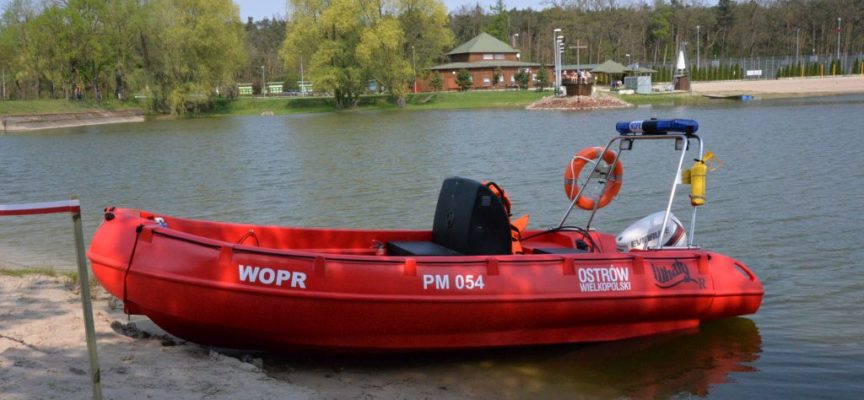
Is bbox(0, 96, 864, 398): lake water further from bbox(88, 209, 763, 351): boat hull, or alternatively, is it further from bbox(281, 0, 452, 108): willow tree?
bbox(281, 0, 452, 108): willow tree

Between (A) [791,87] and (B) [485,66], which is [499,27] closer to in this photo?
(B) [485,66]

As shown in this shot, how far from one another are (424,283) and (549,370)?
5.19ft

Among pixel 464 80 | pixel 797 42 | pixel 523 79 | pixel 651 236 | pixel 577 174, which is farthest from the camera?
pixel 797 42

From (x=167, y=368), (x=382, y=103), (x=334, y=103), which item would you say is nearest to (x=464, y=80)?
(x=382, y=103)

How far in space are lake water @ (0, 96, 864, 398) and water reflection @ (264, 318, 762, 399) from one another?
0.02 m

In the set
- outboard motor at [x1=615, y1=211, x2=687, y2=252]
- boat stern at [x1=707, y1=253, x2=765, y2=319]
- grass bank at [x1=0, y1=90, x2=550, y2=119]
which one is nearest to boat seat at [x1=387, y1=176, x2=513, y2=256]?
outboard motor at [x1=615, y1=211, x2=687, y2=252]

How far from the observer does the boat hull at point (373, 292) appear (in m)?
7.22

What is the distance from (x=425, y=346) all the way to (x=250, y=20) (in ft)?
511

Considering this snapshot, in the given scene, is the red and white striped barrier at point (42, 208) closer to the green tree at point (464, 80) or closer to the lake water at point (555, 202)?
the lake water at point (555, 202)

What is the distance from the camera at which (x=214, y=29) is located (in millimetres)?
63719

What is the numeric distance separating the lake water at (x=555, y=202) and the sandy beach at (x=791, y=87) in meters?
28.0

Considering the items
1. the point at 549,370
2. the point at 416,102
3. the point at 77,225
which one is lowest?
the point at 549,370

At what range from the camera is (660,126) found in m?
9.22

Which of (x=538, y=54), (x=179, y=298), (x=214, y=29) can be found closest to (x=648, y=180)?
(x=179, y=298)
